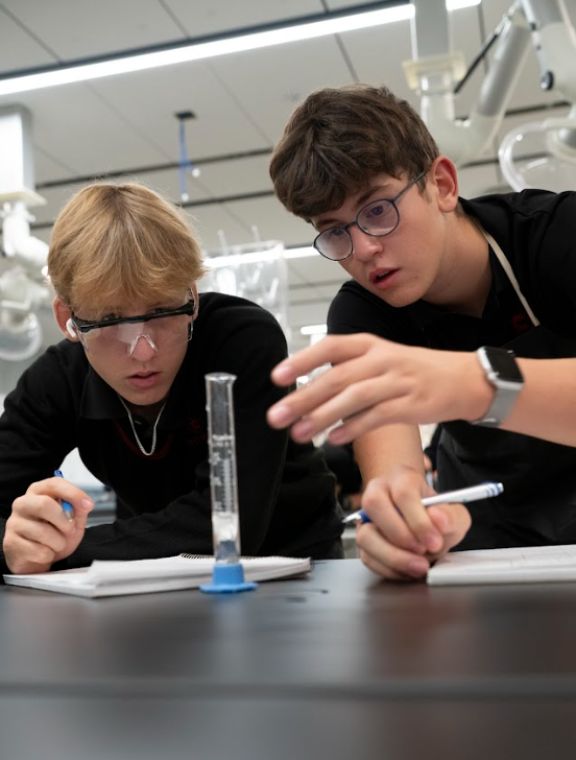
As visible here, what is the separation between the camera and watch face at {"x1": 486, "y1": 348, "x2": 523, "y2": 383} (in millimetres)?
725

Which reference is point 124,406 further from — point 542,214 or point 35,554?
point 542,214

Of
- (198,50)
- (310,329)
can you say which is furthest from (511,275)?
(310,329)

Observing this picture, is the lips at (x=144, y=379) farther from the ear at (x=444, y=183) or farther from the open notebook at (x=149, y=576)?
the ear at (x=444, y=183)

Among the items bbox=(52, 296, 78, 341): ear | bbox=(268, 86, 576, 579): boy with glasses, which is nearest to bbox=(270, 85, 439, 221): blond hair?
bbox=(268, 86, 576, 579): boy with glasses

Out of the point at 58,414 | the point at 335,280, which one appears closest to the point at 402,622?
the point at 58,414

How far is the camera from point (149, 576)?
2.55 feet

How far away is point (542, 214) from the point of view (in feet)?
3.51

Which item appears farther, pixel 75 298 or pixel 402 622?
pixel 75 298

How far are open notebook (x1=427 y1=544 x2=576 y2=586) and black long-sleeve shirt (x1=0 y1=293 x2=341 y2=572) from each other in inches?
12.4

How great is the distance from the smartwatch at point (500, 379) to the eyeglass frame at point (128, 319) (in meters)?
0.46

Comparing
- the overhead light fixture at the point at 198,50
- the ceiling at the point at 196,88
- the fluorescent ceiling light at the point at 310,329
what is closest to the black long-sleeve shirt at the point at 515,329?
the ceiling at the point at 196,88

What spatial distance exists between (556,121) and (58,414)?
1.90m

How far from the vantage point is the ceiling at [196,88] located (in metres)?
3.18

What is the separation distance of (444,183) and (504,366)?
0.50m
